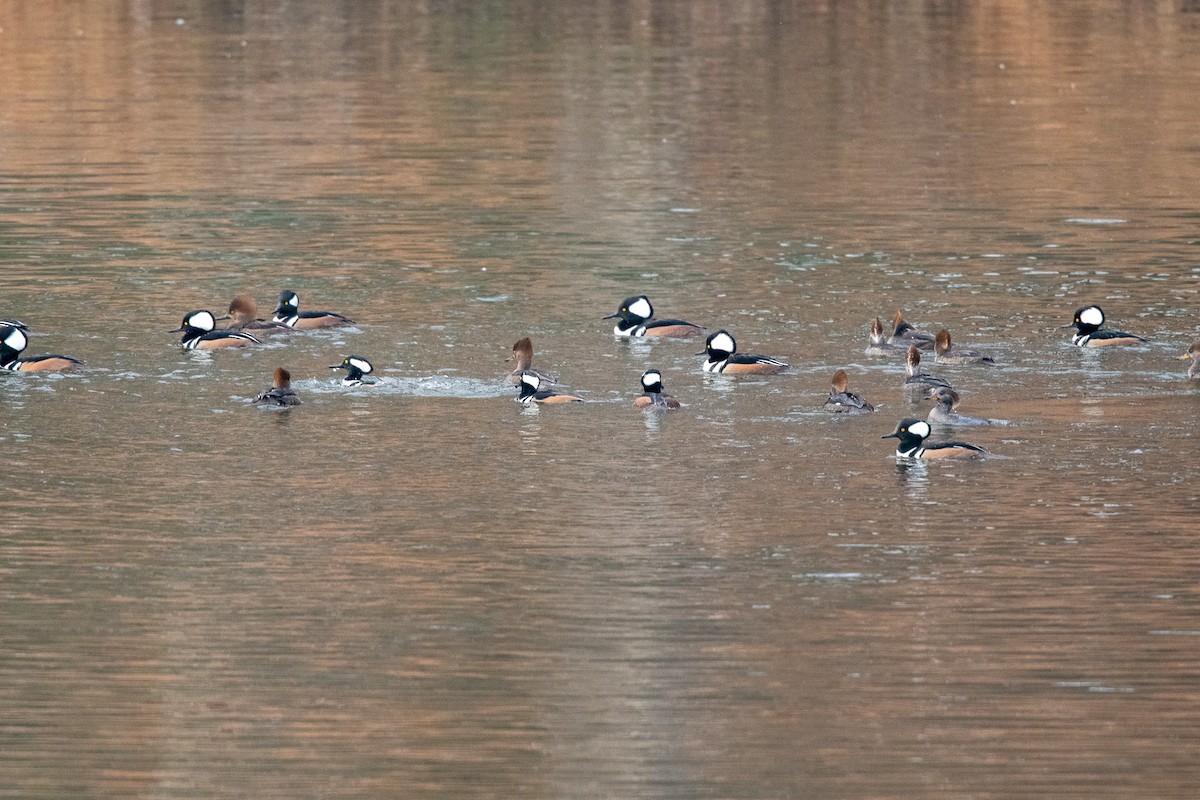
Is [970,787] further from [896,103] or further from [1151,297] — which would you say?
[896,103]

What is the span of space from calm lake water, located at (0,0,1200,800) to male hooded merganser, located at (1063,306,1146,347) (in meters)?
0.24

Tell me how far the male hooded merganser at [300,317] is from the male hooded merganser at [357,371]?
207 centimetres

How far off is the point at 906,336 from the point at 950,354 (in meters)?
0.53

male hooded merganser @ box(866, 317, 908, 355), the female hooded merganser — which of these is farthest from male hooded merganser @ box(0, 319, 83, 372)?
the female hooded merganser

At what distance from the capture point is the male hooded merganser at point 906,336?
19.1 m

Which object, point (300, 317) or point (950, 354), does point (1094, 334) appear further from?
point (300, 317)

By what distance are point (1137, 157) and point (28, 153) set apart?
50.2 feet

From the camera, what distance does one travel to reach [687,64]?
149ft

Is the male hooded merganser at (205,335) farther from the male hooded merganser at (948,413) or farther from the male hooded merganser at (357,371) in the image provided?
the male hooded merganser at (948,413)

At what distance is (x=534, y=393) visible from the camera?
56.8 ft

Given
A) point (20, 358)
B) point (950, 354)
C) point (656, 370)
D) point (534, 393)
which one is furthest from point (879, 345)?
point (20, 358)

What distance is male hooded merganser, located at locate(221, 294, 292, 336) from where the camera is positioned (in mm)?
20297

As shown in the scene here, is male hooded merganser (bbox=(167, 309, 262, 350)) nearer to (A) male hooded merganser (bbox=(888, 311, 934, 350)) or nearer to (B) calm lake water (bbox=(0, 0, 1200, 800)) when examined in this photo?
(B) calm lake water (bbox=(0, 0, 1200, 800))

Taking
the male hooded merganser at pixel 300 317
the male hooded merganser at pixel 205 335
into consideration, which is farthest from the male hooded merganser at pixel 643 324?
the male hooded merganser at pixel 205 335
